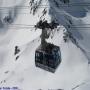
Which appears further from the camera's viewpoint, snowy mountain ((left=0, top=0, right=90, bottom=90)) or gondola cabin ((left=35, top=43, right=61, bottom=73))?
snowy mountain ((left=0, top=0, right=90, bottom=90))

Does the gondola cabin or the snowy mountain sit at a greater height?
the gondola cabin

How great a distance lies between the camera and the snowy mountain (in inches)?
2218

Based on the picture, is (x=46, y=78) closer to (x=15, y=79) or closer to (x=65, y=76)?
(x=65, y=76)

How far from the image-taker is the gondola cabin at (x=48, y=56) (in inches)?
941

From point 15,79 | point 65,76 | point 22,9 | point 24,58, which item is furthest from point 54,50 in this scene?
point 22,9

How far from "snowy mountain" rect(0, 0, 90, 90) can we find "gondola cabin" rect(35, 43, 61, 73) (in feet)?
62.2

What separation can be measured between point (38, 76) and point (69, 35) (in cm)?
818

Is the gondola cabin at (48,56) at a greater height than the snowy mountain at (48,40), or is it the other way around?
the gondola cabin at (48,56)

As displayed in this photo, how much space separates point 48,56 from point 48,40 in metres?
41.0

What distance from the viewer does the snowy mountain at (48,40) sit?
2218 inches

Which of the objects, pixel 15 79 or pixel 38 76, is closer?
pixel 38 76

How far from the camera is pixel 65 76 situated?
5659 centimetres

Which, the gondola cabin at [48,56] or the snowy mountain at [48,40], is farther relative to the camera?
the snowy mountain at [48,40]

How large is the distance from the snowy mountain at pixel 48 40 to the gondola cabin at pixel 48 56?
19.0 metres
